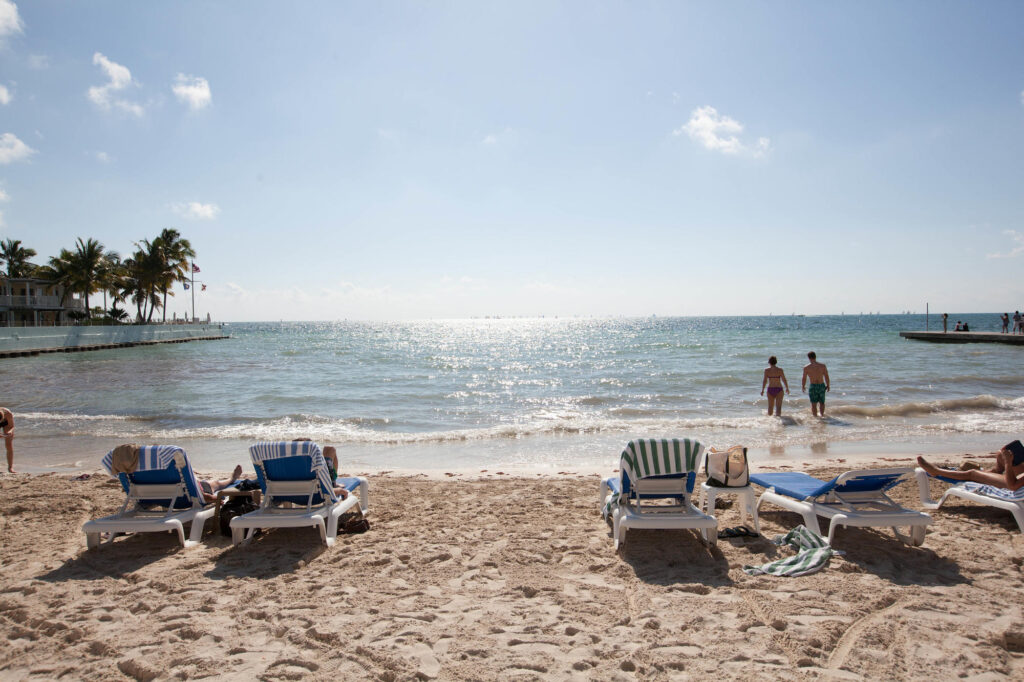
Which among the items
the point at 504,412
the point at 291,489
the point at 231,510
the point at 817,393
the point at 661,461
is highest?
the point at 661,461

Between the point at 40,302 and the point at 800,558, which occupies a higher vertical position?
the point at 40,302

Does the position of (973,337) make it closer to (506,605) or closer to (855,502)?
(855,502)

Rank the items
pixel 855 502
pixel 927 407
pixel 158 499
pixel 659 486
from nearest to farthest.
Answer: pixel 659 486 → pixel 855 502 → pixel 158 499 → pixel 927 407

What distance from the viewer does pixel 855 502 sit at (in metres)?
5.46

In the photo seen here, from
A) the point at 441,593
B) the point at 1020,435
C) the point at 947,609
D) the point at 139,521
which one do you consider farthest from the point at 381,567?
the point at 1020,435

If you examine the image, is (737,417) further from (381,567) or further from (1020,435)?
(381,567)

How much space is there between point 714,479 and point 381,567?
3.30m

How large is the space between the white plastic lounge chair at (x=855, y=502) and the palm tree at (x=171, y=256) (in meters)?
71.2

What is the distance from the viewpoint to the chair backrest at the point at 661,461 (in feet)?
17.1

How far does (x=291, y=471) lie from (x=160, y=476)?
4.35 feet

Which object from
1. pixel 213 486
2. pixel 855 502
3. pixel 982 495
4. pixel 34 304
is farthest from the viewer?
pixel 34 304

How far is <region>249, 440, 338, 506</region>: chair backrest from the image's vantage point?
534 centimetres

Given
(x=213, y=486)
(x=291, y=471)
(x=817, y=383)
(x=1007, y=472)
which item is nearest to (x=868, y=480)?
(x=1007, y=472)

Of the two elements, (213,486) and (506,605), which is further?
(213,486)
